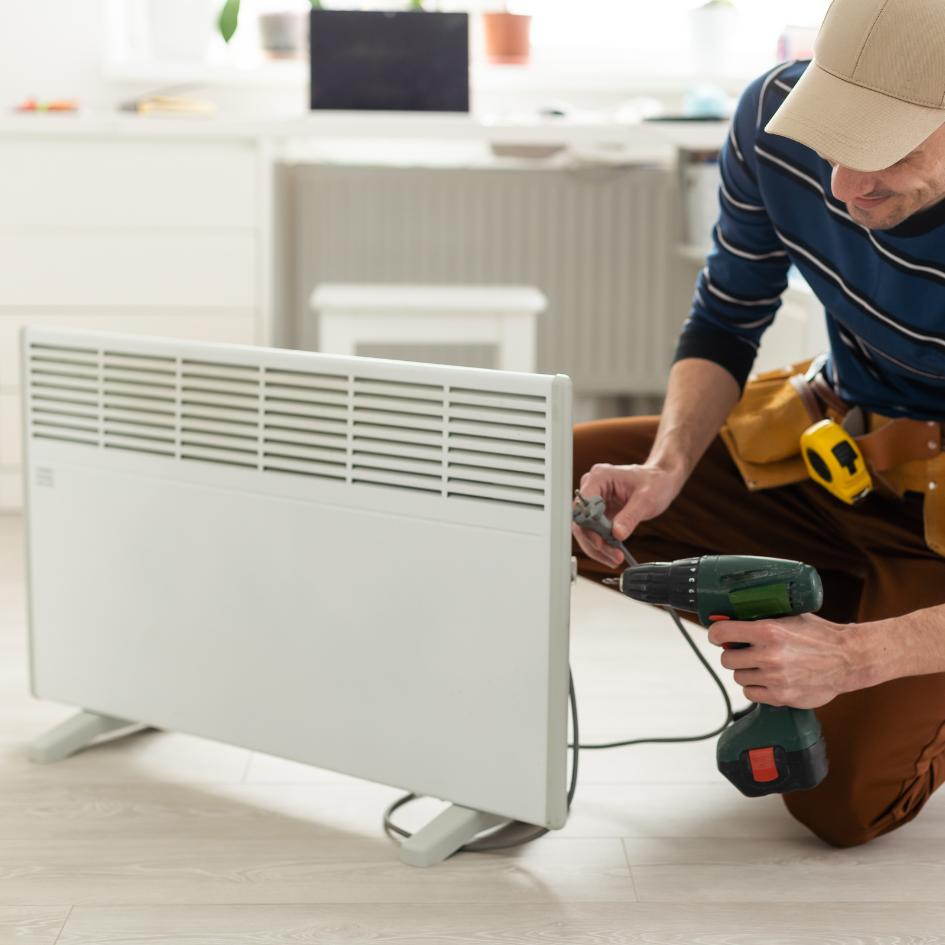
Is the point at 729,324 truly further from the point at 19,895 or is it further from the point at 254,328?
the point at 254,328

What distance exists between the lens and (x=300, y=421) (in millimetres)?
1292

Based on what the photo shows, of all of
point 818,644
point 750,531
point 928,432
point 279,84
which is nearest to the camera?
point 818,644

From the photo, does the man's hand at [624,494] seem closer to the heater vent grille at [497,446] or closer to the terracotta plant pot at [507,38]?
the heater vent grille at [497,446]

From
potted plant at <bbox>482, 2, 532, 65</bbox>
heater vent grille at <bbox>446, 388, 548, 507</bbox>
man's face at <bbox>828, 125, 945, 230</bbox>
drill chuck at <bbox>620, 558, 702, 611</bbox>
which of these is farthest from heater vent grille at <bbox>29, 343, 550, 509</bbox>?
potted plant at <bbox>482, 2, 532, 65</bbox>

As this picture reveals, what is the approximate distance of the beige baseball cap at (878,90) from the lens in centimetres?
Answer: 107

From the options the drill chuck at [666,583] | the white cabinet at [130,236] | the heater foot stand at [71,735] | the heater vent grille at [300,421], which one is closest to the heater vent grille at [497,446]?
the heater vent grille at [300,421]

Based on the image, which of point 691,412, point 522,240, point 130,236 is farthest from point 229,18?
point 691,412

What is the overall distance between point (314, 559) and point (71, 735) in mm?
441

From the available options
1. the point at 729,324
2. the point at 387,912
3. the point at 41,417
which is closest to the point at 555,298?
the point at 729,324

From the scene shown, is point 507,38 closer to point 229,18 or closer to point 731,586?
point 229,18

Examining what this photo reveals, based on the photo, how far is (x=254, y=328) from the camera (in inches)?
108

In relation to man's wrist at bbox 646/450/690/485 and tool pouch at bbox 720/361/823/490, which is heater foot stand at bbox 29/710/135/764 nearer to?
man's wrist at bbox 646/450/690/485

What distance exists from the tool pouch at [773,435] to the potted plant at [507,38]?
1.96 metres

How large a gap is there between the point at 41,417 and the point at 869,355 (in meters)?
0.90
